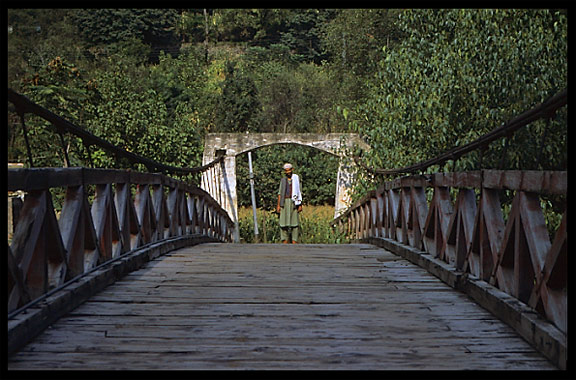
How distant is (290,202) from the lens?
9227 mm

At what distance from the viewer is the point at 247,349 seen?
2.39 metres

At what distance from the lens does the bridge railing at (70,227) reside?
2529mm

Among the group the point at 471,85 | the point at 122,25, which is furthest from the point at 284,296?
the point at 122,25

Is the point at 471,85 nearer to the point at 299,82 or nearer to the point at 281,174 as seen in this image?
the point at 281,174

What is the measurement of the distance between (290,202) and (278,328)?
654 centimetres

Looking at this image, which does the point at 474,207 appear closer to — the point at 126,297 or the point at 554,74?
the point at 126,297

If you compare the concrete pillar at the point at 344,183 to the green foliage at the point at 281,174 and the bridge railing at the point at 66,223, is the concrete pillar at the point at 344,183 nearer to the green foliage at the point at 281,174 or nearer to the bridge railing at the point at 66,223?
the green foliage at the point at 281,174

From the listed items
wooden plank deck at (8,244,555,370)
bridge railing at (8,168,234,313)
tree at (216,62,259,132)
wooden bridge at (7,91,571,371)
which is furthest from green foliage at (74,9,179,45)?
wooden plank deck at (8,244,555,370)

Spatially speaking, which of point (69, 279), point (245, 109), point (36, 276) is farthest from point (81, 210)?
point (245, 109)

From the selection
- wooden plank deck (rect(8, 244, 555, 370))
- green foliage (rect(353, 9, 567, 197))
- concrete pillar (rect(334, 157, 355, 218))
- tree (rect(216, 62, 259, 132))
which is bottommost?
wooden plank deck (rect(8, 244, 555, 370))

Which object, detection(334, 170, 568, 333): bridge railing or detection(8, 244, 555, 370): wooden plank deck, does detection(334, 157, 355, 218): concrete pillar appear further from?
detection(8, 244, 555, 370): wooden plank deck

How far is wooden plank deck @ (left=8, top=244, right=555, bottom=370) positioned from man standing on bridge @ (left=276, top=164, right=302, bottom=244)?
490 cm

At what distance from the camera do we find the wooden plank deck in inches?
88.7
